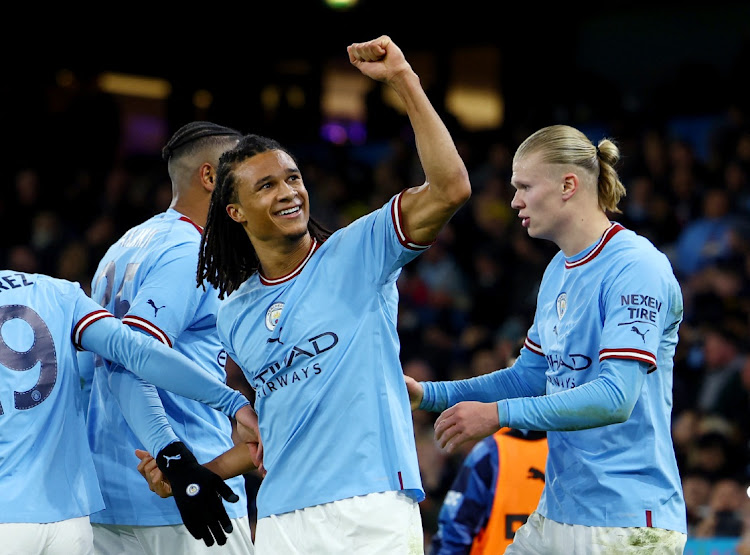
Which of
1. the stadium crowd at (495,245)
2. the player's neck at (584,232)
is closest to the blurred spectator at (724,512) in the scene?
the stadium crowd at (495,245)

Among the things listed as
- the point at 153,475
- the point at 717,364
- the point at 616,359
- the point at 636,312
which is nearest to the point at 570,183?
the point at 636,312

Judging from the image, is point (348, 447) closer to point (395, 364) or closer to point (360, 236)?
point (395, 364)

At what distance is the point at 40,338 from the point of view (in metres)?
3.71

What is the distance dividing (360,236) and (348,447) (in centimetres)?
63

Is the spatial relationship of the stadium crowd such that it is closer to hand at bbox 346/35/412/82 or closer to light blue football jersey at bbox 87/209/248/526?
light blue football jersey at bbox 87/209/248/526

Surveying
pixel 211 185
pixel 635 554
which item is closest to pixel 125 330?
pixel 211 185

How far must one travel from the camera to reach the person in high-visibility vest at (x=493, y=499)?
4547 millimetres

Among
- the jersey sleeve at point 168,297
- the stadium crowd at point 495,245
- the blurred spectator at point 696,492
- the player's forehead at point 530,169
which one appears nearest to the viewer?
the player's forehead at point 530,169

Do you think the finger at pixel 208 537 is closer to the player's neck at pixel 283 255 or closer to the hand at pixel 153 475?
the hand at pixel 153 475

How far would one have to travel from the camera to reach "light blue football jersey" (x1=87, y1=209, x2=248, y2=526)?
4.00m

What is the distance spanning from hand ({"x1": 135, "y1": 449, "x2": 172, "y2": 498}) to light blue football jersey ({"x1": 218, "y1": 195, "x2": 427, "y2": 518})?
0.46 meters

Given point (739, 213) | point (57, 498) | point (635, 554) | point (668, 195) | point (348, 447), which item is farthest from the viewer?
point (668, 195)

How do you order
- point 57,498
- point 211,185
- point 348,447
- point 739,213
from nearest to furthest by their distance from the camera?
point 348,447, point 57,498, point 211,185, point 739,213

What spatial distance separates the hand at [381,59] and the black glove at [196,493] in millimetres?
1429
